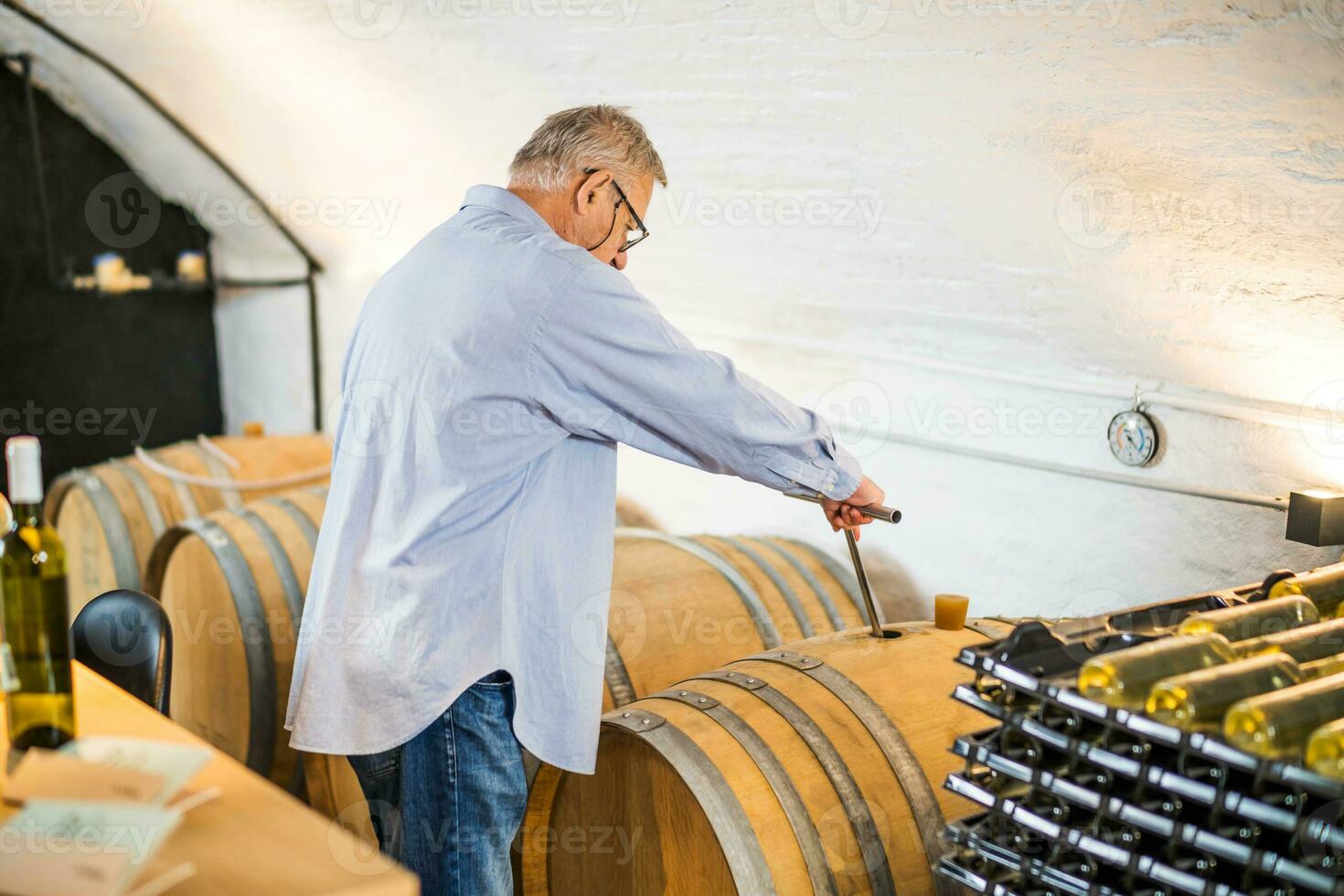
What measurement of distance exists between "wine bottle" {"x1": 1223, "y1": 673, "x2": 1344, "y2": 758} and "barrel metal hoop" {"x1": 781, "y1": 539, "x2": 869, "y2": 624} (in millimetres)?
1405

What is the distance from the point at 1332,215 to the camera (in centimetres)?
165

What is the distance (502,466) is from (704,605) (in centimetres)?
84

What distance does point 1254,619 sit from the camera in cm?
133

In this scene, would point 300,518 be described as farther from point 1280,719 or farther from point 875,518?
point 1280,719

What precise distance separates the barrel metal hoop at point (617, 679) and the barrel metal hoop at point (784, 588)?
1.34 feet

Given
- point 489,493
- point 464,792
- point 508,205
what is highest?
point 508,205

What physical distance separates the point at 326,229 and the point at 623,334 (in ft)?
10.3

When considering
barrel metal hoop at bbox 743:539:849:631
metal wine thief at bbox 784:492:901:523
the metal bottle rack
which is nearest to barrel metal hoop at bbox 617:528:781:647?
barrel metal hoop at bbox 743:539:849:631

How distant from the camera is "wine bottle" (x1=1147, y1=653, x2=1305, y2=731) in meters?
1.10

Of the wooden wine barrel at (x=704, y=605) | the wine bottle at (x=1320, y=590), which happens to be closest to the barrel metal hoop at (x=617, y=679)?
the wooden wine barrel at (x=704, y=605)

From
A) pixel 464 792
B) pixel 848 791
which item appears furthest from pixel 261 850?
pixel 848 791

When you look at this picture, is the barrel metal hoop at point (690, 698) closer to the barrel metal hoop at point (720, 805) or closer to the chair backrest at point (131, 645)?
the barrel metal hoop at point (720, 805)

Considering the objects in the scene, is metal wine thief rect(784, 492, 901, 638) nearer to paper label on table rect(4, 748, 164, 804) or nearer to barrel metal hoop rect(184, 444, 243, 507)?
paper label on table rect(4, 748, 164, 804)

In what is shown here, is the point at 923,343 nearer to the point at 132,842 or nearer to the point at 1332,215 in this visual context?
the point at 1332,215
